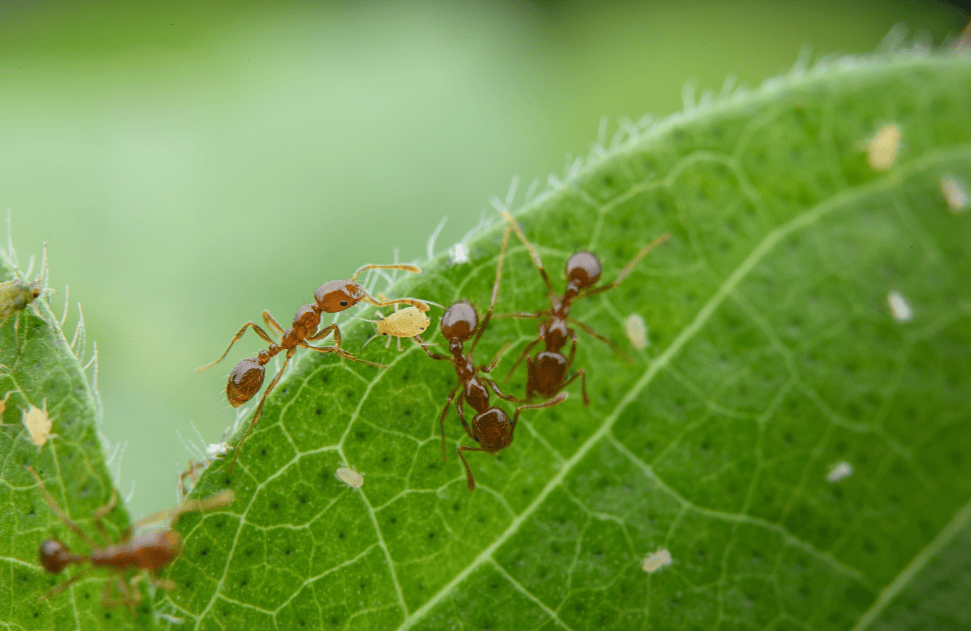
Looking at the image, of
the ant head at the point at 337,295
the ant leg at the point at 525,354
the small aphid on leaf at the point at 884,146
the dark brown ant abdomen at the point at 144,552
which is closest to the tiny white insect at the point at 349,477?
the dark brown ant abdomen at the point at 144,552

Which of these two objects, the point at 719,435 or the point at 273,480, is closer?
the point at 273,480

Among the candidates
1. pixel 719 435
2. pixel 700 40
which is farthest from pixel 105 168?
pixel 700 40

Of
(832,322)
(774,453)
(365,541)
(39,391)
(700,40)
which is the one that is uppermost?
(700,40)

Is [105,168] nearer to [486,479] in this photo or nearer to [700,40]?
[486,479]

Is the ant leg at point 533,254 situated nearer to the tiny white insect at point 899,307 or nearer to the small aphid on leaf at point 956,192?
the tiny white insect at point 899,307

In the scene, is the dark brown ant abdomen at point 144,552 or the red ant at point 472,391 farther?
the red ant at point 472,391

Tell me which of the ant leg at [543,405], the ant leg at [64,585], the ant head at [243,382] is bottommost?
the ant leg at [64,585]

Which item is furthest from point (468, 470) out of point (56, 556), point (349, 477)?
point (56, 556)
